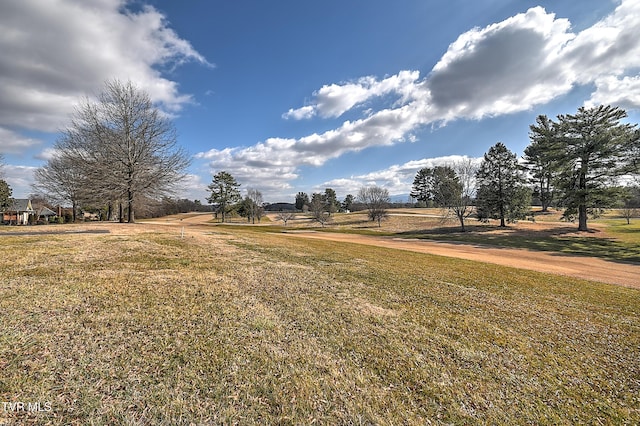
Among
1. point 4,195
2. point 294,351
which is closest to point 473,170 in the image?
point 294,351

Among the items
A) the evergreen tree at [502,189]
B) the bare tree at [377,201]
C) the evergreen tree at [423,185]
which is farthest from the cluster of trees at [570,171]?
the evergreen tree at [423,185]

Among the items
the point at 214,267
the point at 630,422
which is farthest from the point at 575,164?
the point at 214,267

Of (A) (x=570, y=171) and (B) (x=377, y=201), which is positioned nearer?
(A) (x=570, y=171)

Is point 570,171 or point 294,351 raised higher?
point 570,171

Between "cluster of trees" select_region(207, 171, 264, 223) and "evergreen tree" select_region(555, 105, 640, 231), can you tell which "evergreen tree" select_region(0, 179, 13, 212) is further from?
"evergreen tree" select_region(555, 105, 640, 231)

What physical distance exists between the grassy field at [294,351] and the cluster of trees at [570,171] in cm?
2643

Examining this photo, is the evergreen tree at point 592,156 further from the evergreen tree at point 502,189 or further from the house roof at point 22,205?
the house roof at point 22,205

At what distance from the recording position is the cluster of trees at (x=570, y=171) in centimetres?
2398

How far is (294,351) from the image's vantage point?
369 centimetres

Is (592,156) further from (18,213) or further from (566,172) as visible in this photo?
(18,213)

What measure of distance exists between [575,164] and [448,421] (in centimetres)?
3533

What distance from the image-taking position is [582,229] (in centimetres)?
2661

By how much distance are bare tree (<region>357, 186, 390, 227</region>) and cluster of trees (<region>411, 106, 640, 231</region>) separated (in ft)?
44.1

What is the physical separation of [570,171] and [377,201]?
1082 inches
